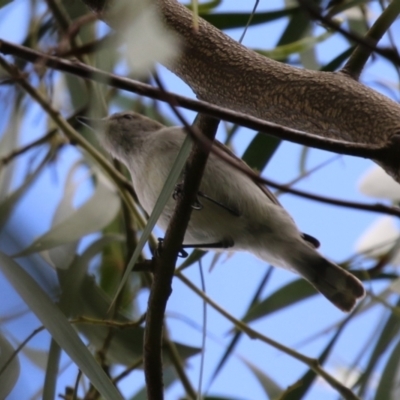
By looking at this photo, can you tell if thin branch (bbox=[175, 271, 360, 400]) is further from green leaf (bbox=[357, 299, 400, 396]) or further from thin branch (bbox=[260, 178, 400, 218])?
thin branch (bbox=[260, 178, 400, 218])

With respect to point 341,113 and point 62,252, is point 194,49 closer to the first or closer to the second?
point 341,113

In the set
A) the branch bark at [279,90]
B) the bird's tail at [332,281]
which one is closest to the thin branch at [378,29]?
the branch bark at [279,90]

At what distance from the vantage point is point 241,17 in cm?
139

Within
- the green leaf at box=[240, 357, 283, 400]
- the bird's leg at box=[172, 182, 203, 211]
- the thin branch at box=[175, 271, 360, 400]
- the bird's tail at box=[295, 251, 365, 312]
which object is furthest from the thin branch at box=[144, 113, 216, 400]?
the bird's tail at box=[295, 251, 365, 312]

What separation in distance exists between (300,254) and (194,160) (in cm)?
79

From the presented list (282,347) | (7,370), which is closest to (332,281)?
(282,347)

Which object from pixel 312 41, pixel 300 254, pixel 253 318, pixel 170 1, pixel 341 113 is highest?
pixel 312 41

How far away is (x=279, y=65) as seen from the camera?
0.87 m

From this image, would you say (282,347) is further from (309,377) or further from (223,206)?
(223,206)

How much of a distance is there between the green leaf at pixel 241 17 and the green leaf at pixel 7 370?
2.36 feet

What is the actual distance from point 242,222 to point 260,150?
0.42m

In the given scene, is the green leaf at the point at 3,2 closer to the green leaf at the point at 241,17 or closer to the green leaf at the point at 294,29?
the green leaf at the point at 241,17

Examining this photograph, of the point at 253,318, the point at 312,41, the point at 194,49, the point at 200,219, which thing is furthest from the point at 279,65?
the point at 200,219

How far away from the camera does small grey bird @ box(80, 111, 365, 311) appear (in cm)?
164
